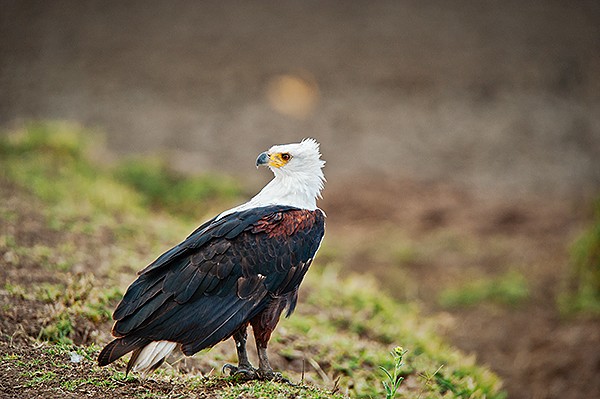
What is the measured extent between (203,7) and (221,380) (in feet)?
51.4

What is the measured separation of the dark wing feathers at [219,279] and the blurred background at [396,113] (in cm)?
339

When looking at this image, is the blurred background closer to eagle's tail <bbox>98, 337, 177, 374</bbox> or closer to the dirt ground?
the dirt ground

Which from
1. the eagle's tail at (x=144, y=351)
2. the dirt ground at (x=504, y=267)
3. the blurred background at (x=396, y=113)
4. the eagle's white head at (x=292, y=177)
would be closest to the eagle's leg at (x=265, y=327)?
the eagle's tail at (x=144, y=351)

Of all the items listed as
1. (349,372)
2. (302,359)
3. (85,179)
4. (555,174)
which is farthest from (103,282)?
(555,174)

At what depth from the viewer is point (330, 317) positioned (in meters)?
6.38

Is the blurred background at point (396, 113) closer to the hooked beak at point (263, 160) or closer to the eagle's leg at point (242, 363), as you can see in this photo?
the eagle's leg at point (242, 363)

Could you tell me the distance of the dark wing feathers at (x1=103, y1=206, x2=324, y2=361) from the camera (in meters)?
3.78

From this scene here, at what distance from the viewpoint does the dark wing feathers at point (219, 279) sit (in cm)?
378

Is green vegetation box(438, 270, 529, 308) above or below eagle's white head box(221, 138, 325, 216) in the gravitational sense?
above

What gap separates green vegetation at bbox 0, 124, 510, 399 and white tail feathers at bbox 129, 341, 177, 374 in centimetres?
16

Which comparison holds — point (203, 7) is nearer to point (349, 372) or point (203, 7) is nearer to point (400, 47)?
point (400, 47)

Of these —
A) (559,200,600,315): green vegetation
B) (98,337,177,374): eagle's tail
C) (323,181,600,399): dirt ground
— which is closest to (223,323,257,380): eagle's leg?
(98,337,177,374): eagle's tail

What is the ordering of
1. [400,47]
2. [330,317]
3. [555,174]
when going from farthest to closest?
[400,47]
[555,174]
[330,317]

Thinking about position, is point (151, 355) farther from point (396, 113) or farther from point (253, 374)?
point (396, 113)
